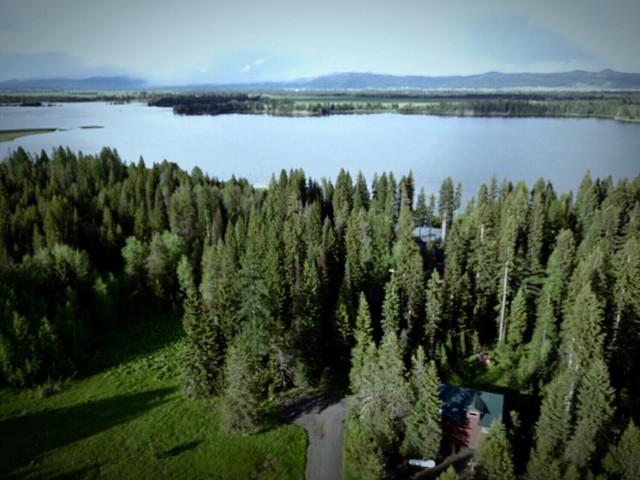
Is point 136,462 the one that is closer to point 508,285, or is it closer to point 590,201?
point 508,285

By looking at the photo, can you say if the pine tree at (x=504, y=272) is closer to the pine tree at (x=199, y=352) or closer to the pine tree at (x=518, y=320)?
the pine tree at (x=518, y=320)

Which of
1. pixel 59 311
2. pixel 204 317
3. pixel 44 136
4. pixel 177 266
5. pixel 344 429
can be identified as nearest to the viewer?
pixel 344 429

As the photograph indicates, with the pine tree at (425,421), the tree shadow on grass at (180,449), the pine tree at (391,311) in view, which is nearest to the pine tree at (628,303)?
the pine tree at (391,311)

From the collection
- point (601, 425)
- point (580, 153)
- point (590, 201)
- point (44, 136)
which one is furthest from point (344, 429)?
point (44, 136)

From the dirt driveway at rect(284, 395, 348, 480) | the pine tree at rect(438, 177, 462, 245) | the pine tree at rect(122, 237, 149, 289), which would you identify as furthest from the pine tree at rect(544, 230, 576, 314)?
the pine tree at rect(122, 237, 149, 289)

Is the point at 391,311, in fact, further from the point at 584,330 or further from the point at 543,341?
the point at 584,330

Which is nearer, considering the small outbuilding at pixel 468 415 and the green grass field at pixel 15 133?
the small outbuilding at pixel 468 415

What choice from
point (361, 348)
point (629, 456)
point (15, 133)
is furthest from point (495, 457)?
point (15, 133)
